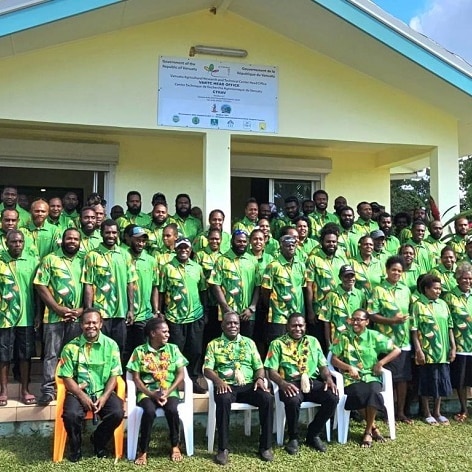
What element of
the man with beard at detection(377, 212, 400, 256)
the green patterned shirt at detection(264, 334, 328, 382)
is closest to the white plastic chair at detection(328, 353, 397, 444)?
the green patterned shirt at detection(264, 334, 328, 382)

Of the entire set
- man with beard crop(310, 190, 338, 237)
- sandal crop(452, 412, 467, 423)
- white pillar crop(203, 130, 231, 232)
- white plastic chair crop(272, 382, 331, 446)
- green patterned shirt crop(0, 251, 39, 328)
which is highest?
white pillar crop(203, 130, 231, 232)

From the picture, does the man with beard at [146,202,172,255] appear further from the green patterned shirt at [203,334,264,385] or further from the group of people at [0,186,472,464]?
the green patterned shirt at [203,334,264,385]

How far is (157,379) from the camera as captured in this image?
4609mm

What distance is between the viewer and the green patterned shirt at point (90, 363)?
4.47m

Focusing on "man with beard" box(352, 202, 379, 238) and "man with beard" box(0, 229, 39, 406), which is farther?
"man with beard" box(352, 202, 379, 238)

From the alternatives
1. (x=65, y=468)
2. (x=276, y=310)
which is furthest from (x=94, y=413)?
(x=276, y=310)

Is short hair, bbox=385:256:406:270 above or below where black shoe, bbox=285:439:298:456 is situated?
above

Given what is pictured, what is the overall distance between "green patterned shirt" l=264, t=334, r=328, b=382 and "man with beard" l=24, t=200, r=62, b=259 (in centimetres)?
223

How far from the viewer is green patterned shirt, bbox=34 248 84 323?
4898mm

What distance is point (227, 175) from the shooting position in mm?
6938

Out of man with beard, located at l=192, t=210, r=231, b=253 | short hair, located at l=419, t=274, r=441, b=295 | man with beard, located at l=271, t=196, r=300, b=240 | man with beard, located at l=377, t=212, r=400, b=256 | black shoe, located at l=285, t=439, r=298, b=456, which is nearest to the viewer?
black shoe, located at l=285, t=439, r=298, b=456

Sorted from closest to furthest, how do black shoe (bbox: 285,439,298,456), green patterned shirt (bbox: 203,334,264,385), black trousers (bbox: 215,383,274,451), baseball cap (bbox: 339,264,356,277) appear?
black trousers (bbox: 215,383,274,451)
black shoe (bbox: 285,439,298,456)
green patterned shirt (bbox: 203,334,264,385)
baseball cap (bbox: 339,264,356,277)

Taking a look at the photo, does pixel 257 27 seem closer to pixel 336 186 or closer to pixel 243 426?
pixel 336 186

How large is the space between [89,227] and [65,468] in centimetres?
208
